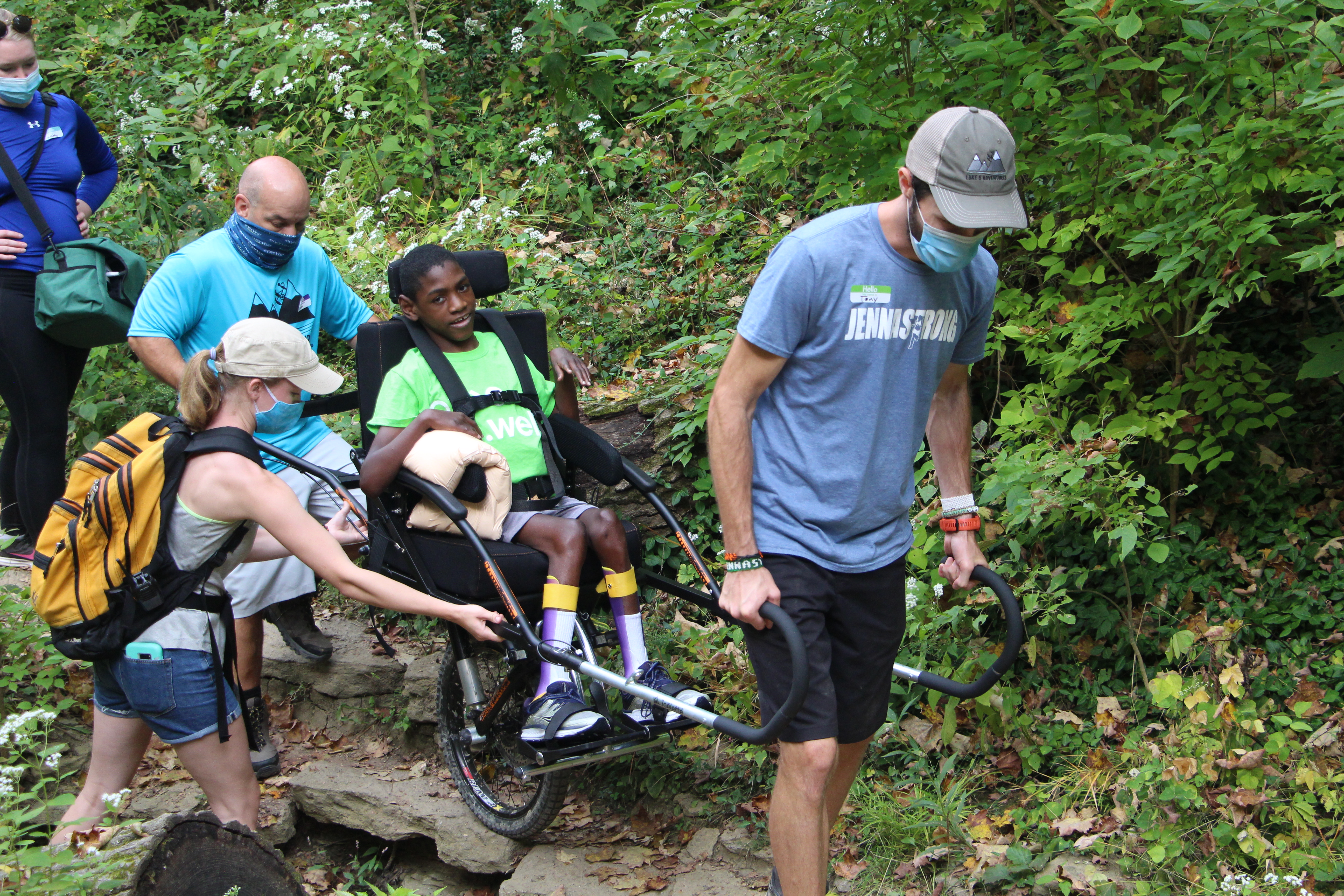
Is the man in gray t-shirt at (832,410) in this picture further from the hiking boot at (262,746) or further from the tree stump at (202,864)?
the hiking boot at (262,746)

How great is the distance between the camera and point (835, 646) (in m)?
2.88

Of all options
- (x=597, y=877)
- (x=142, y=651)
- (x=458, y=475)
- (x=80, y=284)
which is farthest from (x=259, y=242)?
(x=597, y=877)

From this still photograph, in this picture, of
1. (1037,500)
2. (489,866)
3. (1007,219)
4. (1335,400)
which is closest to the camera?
(1007,219)

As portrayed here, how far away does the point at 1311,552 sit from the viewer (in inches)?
163

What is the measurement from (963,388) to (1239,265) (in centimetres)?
113

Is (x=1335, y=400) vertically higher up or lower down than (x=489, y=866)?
higher up

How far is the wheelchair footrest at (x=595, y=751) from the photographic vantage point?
11.2 feet

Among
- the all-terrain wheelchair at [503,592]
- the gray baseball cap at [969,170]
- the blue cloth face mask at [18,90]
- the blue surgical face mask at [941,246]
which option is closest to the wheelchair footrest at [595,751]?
the all-terrain wheelchair at [503,592]

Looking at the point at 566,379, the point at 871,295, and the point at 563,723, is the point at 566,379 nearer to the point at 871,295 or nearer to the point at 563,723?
the point at 563,723

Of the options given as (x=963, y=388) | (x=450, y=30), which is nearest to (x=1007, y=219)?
(x=963, y=388)

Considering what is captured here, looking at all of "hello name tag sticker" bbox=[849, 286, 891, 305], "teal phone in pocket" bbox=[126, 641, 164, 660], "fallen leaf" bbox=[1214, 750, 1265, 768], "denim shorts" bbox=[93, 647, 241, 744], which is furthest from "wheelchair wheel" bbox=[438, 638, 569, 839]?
"fallen leaf" bbox=[1214, 750, 1265, 768]

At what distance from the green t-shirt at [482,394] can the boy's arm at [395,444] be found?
73 millimetres

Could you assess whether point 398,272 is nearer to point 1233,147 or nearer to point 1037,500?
point 1037,500

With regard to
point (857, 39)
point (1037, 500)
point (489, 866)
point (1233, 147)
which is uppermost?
point (857, 39)
